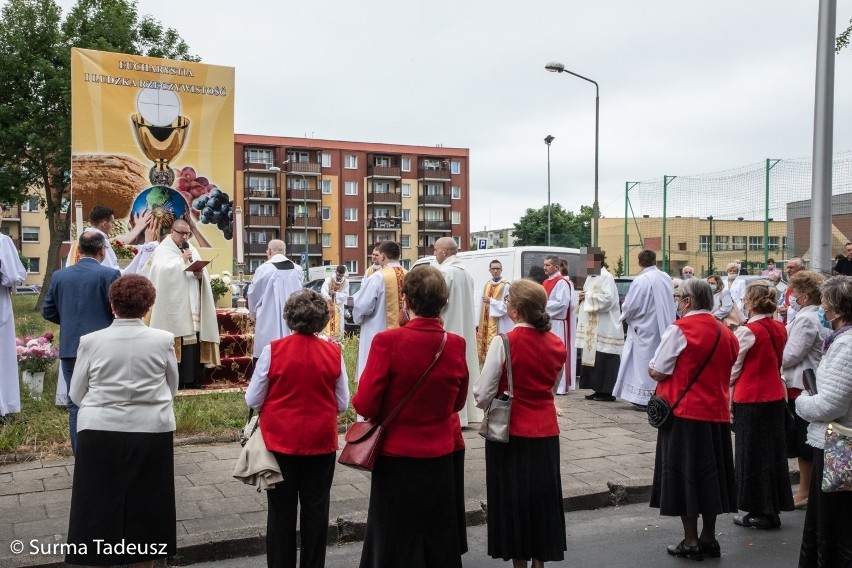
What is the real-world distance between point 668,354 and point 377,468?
7.05ft

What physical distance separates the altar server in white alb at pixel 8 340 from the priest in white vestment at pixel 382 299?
323cm

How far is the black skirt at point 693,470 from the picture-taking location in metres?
5.06

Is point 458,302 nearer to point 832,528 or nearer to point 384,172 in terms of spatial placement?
point 832,528

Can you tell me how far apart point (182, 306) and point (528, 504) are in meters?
6.07

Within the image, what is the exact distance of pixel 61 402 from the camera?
333 inches

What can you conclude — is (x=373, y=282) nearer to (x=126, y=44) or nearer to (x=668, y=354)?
(x=668, y=354)

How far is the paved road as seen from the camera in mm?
5113

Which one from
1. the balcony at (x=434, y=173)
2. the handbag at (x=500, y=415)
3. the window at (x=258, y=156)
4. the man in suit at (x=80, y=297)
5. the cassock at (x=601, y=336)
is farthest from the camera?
the balcony at (x=434, y=173)

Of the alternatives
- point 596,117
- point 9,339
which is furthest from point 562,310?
point 596,117

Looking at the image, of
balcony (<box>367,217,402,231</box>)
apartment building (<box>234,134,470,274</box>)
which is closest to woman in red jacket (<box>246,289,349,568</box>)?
apartment building (<box>234,134,470,274</box>)

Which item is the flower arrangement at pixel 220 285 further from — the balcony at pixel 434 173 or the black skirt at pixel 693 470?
the balcony at pixel 434 173

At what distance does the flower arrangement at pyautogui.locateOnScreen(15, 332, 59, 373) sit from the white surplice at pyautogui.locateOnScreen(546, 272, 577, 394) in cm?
620

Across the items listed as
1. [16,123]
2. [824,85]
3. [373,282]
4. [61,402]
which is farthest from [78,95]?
[16,123]

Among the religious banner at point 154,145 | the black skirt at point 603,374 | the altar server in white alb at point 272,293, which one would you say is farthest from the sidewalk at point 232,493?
the religious banner at point 154,145
